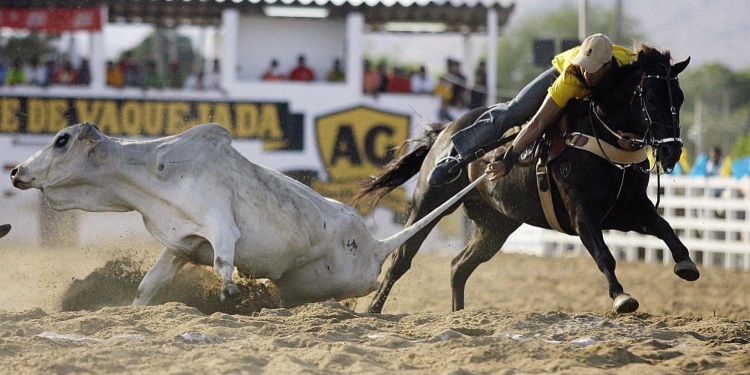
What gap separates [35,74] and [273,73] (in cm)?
384

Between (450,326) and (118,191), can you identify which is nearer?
(450,326)

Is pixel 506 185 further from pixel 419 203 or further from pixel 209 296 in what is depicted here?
pixel 209 296

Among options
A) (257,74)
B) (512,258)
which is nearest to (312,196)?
(512,258)

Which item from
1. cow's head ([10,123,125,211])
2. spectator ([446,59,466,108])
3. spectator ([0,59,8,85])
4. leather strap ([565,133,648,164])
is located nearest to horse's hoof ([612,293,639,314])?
leather strap ([565,133,648,164])

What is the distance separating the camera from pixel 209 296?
22.0 ft

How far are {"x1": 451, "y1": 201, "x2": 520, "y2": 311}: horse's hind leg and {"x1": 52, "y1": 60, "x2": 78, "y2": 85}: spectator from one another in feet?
35.9

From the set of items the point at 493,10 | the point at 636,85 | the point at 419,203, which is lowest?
the point at 419,203

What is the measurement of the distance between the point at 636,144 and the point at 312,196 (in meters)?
1.92

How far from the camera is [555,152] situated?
256 inches

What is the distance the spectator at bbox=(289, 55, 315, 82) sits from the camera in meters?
18.2

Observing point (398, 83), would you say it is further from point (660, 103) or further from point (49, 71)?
point (660, 103)

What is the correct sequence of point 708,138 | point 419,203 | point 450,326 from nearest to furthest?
point 450,326 < point 419,203 < point 708,138

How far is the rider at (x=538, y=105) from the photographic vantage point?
19.9 feet

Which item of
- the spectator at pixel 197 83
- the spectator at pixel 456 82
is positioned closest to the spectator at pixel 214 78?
the spectator at pixel 197 83
